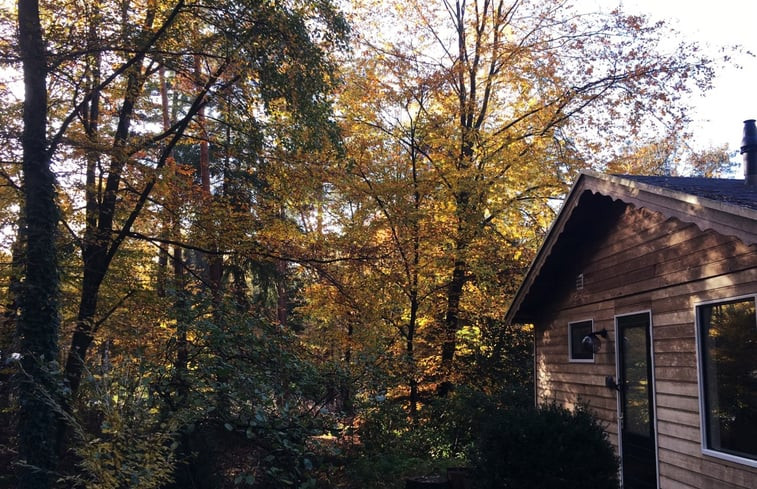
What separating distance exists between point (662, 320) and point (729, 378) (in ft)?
3.84

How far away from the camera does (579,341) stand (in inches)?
344

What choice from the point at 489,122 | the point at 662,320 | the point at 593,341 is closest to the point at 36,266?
the point at 593,341

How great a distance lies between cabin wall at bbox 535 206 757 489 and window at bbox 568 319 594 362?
0.13m

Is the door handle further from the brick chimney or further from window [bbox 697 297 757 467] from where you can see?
the brick chimney

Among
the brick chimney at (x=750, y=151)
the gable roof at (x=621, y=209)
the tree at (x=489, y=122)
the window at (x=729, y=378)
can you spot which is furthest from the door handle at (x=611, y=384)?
the tree at (x=489, y=122)

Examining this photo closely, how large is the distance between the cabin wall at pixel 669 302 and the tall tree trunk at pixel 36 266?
7.12 m

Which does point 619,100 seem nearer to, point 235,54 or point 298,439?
point 235,54

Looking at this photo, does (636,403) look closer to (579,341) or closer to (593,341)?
(593,341)

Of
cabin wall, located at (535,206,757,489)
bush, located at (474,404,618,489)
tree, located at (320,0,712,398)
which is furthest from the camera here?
tree, located at (320,0,712,398)

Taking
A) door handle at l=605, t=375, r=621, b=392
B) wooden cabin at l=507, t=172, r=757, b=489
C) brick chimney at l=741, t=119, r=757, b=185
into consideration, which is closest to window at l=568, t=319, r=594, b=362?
wooden cabin at l=507, t=172, r=757, b=489

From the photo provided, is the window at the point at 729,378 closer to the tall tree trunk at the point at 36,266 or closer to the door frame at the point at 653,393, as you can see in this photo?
the door frame at the point at 653,393

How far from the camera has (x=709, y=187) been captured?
6312 mm

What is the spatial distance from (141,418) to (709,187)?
6099mm

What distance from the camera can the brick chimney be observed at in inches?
272
